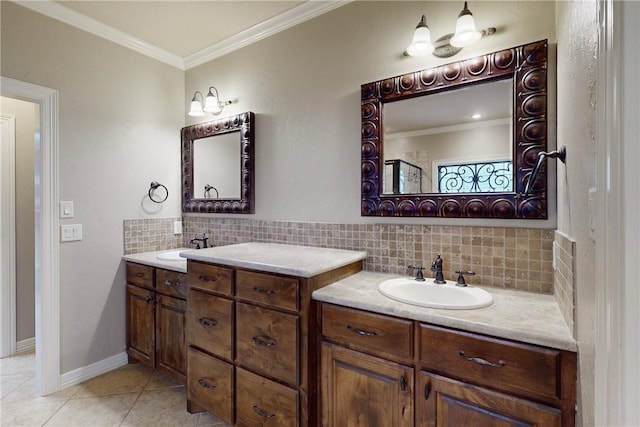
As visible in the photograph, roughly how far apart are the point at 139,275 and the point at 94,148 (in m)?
1.02

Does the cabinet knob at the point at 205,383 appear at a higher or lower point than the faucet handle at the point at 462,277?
lower

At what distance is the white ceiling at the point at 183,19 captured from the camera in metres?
2.10

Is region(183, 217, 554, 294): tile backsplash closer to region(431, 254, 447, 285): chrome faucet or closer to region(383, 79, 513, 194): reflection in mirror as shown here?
region(431, 254, 447, 285): chrome faucet

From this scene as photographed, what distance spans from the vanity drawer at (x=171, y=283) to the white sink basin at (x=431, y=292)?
135 cm

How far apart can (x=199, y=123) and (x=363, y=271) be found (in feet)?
6.59

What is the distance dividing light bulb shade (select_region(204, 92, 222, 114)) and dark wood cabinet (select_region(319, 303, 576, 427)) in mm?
1989

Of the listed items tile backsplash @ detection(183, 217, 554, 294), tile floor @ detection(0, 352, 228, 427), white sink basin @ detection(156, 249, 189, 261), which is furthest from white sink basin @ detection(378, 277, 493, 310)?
white sink basin @ detection(156, 249, 189, 261)

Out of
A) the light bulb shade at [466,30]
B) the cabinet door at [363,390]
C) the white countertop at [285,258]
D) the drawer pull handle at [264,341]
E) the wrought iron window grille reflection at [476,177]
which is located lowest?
the cabinet door at [363,390]

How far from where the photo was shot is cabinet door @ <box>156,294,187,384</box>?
81.5 inches

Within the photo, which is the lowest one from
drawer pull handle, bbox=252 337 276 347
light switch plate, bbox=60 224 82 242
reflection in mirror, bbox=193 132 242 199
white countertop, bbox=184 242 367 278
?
drawer pull handle, bbox=252 337 276 347

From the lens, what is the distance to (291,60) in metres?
2.27

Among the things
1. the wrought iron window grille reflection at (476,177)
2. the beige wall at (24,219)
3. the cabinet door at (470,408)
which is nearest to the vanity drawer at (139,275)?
the beige wall at (24,219)

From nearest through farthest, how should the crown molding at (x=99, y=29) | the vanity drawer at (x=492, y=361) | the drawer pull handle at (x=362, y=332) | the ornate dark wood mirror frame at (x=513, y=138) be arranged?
the vanity drawer at (x=492, y=361) → the drawer pull handle at (x=362, y=332) → the ornate dark wood mirror frame at (x=513, y=138) → the crown molding at (x=99, y=29)

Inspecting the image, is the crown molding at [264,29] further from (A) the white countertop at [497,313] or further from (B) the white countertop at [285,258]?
(A) the white countertop at [497,313]
